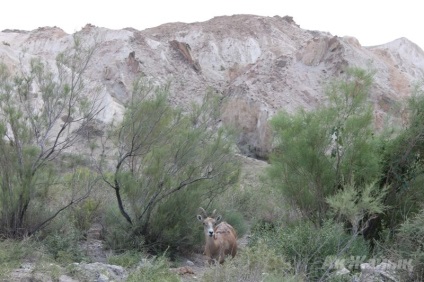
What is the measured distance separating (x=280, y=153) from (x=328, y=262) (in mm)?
5561

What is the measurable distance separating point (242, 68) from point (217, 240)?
32734mm

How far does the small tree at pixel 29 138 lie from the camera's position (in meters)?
13.2

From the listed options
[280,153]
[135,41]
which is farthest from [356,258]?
[135,41]

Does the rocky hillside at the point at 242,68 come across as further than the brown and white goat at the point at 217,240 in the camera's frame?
Yes

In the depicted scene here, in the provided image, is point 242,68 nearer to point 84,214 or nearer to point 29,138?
point 84,214

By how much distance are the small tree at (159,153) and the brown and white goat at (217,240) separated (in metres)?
1.32

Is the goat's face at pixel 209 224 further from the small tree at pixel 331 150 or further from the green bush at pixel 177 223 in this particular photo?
the small tree at pixel 331 150

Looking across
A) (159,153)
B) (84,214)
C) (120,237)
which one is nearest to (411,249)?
(159,153)

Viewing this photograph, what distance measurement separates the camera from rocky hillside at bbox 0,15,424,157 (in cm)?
3494

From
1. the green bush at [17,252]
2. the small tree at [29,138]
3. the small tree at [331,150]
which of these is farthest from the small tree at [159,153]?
the green bush at [17,252]

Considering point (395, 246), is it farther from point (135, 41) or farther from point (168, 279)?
point (135, 41)

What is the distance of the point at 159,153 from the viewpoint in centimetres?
1440

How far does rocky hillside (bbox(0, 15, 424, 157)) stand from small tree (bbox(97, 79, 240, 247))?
1188cm

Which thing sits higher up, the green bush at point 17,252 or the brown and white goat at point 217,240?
the green bush at point 17,252
